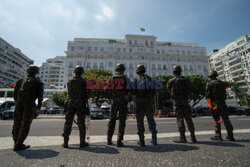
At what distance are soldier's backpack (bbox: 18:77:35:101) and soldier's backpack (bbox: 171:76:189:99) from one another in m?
3.82

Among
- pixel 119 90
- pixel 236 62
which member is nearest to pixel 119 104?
pixel 119 90

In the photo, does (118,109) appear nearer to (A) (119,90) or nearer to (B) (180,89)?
(A) (119,90)

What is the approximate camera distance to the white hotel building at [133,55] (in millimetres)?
49406

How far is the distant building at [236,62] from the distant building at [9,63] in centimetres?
11323

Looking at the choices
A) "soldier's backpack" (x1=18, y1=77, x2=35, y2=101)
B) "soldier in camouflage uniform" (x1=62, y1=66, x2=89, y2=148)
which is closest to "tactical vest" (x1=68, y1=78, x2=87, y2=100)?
"soldier in camouflage uniform" (x1=62, y1=66, x2=89, y2=148)

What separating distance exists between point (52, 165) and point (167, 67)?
54594 mm

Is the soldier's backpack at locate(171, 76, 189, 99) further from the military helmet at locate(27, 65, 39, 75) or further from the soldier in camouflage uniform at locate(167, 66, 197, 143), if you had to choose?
→ the military helmet at locate(27, 65, 39, 75)

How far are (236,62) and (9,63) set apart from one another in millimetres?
116732

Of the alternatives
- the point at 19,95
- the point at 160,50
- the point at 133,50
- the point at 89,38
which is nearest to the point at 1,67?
the point at 89,38

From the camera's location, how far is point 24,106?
296 centimetres

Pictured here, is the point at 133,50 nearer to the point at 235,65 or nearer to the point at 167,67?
the point at 167,67

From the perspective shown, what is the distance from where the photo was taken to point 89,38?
181 feet

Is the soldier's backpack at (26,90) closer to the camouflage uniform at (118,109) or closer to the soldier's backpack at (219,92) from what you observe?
the camouflage uniform at (118,109)

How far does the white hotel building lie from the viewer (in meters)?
49.4
